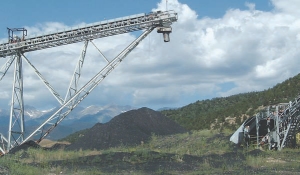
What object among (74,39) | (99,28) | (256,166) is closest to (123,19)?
(99,28)

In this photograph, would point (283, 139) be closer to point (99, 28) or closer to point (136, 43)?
point (136, 43)

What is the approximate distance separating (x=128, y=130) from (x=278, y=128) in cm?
1112

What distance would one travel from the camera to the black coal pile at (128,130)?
100 feet

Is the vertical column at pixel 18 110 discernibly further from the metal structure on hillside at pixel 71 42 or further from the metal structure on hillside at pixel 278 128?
the metal structure on hillside at pixel 278 128

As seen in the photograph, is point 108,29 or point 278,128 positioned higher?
point 108,29

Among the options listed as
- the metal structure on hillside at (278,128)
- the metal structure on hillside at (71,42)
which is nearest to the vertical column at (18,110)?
the metal structure on hillside at (71,42)

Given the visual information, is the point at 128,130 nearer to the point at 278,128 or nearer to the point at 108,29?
the point at 108,29

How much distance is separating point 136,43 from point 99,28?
2558mm

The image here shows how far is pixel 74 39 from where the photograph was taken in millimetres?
28406

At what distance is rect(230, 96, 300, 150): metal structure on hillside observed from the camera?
26.7m

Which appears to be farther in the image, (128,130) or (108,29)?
(128,130)

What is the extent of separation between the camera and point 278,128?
87.5 ft

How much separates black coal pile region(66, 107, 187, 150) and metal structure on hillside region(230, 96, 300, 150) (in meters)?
7.48

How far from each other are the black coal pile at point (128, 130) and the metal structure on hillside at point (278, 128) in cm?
748
